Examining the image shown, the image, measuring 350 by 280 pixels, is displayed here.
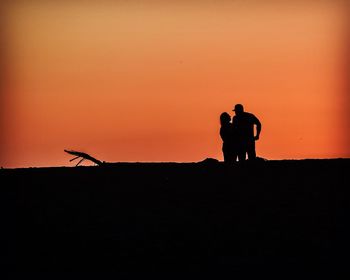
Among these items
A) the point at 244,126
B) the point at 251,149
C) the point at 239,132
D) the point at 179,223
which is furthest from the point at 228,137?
the point at 179,223

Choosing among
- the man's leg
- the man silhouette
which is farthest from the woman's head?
the man's leg

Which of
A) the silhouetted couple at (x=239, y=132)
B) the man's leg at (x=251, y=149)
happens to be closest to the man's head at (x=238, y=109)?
the silhouetted couple at (x=239, y=132)

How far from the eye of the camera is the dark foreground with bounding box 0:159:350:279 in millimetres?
6762

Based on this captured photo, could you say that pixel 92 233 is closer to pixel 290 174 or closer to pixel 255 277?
pixel 255 277

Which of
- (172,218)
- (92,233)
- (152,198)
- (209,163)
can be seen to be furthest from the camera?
(209,163)

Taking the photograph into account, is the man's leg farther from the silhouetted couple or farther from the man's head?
the man's head

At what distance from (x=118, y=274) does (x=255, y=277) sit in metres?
1.07

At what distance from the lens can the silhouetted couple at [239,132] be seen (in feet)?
52.0

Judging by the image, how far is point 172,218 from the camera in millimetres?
9539

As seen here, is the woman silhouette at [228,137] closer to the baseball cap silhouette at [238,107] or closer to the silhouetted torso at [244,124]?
the silhouetted torso at [244,124]

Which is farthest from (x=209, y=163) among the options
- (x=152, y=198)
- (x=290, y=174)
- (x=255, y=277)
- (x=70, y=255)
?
(x=255, y=277)

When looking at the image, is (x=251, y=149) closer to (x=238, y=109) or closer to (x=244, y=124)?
(x=244, y=124)

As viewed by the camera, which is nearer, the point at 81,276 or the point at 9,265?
the point at 81,276

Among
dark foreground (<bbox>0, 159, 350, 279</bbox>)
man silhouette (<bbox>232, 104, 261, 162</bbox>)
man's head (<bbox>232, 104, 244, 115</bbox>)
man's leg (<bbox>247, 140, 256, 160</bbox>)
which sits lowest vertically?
dark foreground (<bbox>0, 159, 350, 279</bbox>)
